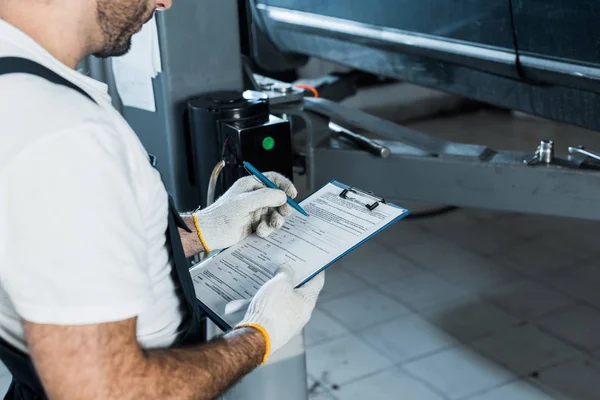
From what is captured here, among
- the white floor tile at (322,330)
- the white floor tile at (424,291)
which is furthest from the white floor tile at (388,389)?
the white floor tile at (424,291)

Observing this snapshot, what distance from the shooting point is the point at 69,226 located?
2.64 feet

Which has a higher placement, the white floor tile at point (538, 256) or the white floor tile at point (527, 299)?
the white floor tile at point (527, 299)

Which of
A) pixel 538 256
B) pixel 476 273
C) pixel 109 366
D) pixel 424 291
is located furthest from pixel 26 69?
pixel 538 256

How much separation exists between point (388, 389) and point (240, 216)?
101 centimetres

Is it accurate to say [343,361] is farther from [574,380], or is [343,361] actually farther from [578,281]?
[578,281]

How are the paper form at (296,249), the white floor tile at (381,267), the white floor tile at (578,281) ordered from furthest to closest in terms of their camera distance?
the white floor tile at (381,267)
the white floor tile at (578,281)
the paper form at (296,249)

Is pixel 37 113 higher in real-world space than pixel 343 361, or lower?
higher

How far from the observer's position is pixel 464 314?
260 cm

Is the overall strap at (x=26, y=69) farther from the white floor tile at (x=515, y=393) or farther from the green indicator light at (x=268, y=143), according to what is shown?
the white floor tile at (x=515, y=393)

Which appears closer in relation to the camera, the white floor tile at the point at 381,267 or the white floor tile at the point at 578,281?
the white floor tile at the point at 578,281

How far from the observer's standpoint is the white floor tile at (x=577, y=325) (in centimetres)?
240

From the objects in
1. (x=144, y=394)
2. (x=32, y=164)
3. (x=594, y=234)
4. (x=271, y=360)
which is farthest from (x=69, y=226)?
(x=594, y=234)

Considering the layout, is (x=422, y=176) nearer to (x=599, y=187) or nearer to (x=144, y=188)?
(x=599, y=187)

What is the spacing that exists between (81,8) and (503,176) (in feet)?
4.42
